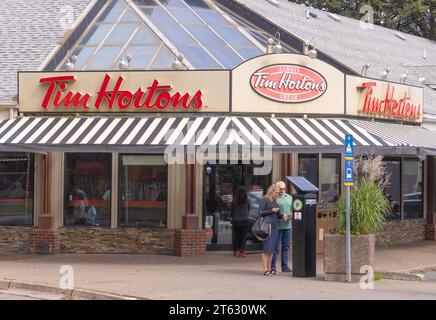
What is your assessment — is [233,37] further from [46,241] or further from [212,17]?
[46,241]

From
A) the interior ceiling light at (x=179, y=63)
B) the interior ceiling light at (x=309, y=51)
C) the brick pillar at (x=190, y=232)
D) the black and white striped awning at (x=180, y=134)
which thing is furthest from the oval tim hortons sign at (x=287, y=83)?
the brick pillar at (x=190, y=232)

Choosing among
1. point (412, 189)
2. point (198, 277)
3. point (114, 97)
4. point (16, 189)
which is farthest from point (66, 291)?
point (412, 189)

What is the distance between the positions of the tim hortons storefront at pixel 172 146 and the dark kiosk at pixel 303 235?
1.95 meters

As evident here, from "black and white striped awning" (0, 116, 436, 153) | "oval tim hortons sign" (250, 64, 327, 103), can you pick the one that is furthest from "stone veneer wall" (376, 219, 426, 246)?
"oval tim hortons sign" (250, 64, 327, 103)

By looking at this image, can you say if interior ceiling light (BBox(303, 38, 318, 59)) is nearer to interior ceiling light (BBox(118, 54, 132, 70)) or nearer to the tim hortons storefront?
the tim hortons storefront

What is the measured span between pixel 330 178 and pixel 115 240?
6.03 meters

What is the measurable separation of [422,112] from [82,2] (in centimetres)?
1068

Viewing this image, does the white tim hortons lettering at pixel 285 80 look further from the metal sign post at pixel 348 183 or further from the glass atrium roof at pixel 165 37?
the metal sign post at pixel 348 183

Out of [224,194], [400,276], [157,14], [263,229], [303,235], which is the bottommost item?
[400,276]

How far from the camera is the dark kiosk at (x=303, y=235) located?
16438 millimetres

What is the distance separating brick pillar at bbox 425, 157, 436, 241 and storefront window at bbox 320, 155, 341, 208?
479cm

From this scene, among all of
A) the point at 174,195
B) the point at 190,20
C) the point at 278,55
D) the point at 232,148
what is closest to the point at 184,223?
the point at 174,195

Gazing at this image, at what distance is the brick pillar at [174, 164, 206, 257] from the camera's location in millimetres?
A: 20391

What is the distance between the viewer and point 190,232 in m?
20.4
